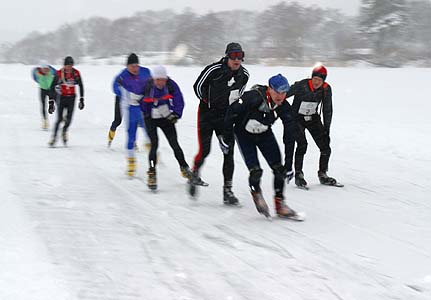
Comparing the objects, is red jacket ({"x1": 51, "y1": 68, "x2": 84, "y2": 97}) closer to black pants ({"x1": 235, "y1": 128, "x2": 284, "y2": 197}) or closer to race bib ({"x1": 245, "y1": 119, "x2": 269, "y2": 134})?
black pants ({"x1": 235, "y1": 128, "x2": 284, "y2": 197})

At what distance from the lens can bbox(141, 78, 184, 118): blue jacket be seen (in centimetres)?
794

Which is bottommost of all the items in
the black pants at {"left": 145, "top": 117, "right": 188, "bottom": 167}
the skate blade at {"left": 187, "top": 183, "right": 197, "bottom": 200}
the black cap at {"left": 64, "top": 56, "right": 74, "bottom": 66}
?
the skate blade at {"left": 187, "top": 183, "right": 197, "bottom": 200}

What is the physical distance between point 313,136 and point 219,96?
2.13 m

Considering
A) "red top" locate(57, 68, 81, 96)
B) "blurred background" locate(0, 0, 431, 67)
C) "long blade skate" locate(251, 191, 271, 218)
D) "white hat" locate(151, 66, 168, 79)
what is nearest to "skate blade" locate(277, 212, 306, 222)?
"long blade skate" locate(251, 191, 271, 218)

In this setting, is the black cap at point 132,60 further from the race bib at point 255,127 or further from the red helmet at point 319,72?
the race bib at point 255,127

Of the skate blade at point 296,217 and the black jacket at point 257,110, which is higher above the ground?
the black jacket at point 257,110

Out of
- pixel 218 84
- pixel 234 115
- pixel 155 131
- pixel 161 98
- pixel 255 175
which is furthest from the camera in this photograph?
pixel 155 131

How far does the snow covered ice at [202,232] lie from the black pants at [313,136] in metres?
0.47

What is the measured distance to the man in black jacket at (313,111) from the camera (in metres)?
8.45

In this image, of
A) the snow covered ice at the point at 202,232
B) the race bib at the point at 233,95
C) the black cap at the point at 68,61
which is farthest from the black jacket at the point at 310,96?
the black cap at the point at 68,61

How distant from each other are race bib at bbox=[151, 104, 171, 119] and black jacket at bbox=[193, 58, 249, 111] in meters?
0.61

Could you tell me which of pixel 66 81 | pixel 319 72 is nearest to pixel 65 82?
pixel 66 81

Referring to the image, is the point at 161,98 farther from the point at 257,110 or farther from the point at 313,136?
the point at 313,136

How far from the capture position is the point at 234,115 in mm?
6633
